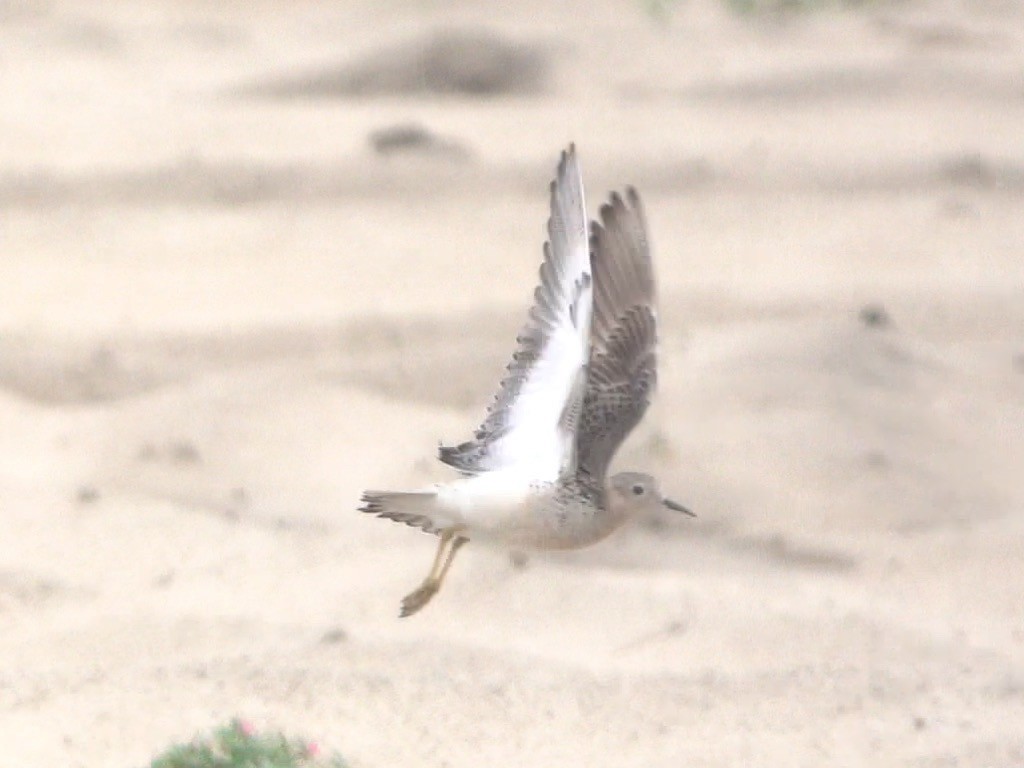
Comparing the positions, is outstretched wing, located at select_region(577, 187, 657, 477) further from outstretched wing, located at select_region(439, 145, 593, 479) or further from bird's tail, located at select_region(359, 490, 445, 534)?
bird's tail, located at select_region(359, 490, 445, 534)

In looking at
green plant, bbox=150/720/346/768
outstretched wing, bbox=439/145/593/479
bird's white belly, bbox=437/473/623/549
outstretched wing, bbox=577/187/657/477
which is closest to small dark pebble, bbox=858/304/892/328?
outstretched wing, bbox=577/187/657/477

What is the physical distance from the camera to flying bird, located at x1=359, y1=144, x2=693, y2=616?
513 cm

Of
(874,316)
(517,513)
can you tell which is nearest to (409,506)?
(517,513)

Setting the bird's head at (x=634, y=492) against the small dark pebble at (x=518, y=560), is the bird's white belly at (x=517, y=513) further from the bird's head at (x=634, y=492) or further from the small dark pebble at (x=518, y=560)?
the small dark pebble at (x=518, y=560)

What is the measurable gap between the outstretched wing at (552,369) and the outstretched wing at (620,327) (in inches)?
3.6

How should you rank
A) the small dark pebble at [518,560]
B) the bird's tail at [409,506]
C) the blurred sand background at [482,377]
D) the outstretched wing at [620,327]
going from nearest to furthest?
the bird's tail at [409,506] < the outstretched wing at [620,327] < the blurred sand background at [482,377] < the small dark pebble at [518,560]

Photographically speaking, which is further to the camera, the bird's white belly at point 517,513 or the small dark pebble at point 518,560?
the small dark pebble at point 518,560

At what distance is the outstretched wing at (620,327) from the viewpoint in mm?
5242

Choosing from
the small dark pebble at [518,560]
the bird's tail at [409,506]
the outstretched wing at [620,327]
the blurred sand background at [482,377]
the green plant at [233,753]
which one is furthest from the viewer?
the small dark pebble at [518,560]

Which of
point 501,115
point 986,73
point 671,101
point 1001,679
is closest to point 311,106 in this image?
point 501,115

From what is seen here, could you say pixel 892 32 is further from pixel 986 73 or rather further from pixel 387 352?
pixel 387 352

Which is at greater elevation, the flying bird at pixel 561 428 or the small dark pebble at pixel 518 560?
the flying bird at pixel 561 428

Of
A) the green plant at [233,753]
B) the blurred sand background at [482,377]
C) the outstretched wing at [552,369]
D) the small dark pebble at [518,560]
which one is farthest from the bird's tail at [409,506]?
the small dark pebble at [518,560]

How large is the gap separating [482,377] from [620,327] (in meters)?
3.22
